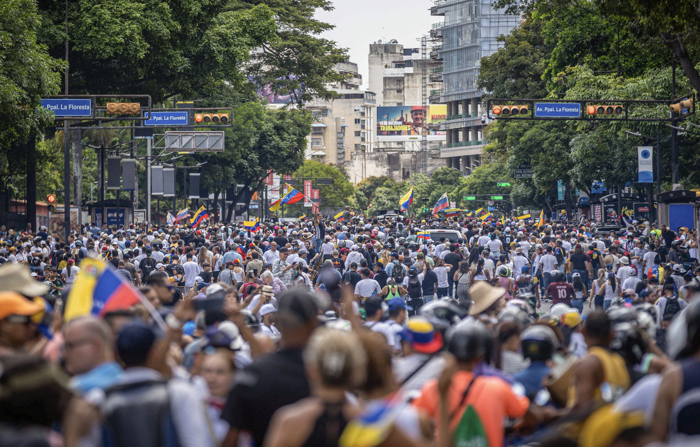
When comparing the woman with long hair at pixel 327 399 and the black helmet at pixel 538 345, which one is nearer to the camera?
the woman with long hair at pixel 327 399

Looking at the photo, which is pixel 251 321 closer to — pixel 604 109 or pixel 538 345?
pixel 538 345

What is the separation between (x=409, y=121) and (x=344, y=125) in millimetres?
14875

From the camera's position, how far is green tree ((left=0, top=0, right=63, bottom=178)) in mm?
19500

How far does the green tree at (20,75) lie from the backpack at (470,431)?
1689 centimetres

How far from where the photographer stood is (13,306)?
17.4ft

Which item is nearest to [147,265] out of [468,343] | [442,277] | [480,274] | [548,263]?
[442,277]

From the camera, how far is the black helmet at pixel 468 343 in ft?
14.8

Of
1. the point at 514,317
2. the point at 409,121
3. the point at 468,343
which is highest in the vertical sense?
the point at 409,121

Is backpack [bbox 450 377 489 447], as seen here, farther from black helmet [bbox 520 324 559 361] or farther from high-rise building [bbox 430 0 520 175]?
high-rise building [bbox 430 0 520 175]

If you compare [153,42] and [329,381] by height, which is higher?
[153,42]

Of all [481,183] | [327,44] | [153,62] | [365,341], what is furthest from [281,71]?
[481,183]

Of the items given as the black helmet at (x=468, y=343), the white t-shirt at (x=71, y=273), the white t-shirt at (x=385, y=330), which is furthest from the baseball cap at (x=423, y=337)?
the white t-shirt at (x=71, y=273)

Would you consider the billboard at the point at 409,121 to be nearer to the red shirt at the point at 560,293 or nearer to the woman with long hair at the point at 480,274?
the woman with long hair at the point at 480,274

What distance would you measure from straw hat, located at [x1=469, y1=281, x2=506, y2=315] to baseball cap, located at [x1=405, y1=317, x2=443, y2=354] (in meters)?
1.90
